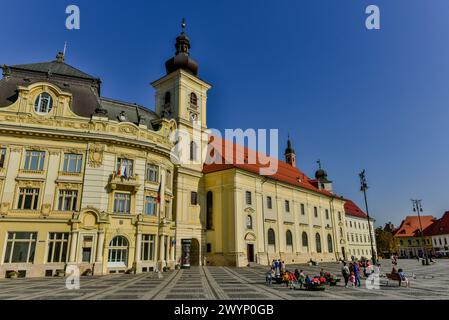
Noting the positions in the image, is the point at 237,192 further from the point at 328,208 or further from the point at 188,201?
the point at 328,208

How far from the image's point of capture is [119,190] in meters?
29.7

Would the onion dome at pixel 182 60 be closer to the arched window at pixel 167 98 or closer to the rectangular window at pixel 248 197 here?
the arched window at pixel 167 98

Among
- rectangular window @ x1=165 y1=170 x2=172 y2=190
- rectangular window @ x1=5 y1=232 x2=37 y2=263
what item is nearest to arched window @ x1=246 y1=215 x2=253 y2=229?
rectangular window @ x1=165 y1=170 x2=172 y2=190

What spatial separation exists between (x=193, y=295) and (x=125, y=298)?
3321 millimetres

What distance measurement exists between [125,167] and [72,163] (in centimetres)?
477

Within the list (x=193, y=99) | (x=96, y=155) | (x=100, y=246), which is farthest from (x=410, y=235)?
(x=96, y=155)

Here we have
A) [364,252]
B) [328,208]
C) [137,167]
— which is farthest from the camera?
[364,252]

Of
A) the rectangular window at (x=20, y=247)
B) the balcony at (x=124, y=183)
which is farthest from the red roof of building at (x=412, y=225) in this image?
the rectangular window at (x=20, y=247)

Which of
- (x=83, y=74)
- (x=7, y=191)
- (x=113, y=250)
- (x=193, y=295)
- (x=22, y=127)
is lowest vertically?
(x=193, y=295)

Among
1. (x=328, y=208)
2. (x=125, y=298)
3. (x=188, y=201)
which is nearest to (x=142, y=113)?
(x=188, y=201)

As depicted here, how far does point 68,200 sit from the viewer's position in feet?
91.4

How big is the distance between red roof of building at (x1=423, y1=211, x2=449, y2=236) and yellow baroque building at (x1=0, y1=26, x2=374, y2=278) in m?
77.4

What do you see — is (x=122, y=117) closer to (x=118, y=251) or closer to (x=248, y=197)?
(x=118, y=251)

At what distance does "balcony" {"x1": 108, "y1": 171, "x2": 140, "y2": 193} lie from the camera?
29.1 m
